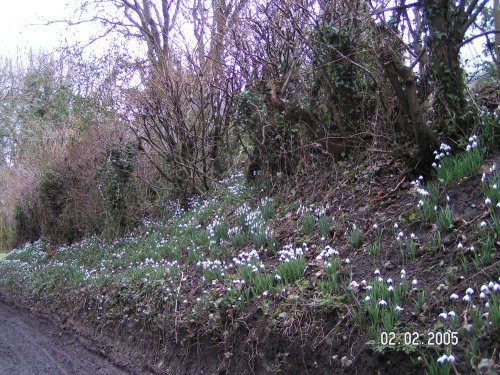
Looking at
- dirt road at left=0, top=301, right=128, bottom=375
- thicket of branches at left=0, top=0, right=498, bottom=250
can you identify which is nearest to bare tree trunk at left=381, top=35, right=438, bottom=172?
thicket of branches at left=0, top=0, right=498, bottom=250

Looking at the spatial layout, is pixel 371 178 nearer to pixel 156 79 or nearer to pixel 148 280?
pixel 148 280

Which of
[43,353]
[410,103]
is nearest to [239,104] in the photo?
[410,103]

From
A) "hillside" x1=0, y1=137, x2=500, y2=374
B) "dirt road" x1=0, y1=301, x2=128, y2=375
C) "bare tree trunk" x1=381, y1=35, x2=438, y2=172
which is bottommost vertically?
"dirt road" x1=0, y1=301, x2=128, y2=375

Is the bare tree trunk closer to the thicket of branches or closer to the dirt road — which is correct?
the thicket of branches

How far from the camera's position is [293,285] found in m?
4.89

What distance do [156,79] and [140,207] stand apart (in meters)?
3.52

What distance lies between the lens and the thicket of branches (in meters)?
5.63

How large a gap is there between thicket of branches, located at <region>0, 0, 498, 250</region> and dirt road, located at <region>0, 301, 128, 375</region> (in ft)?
12.5

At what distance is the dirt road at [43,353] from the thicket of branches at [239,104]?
382cm

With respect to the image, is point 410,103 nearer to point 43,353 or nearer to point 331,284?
point 331,284

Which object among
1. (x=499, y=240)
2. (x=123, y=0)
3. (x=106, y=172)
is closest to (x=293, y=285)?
(x=499, y=240)

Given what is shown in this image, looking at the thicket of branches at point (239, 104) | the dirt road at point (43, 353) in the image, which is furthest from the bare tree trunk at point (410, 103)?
the dirt road at point (43, 353)

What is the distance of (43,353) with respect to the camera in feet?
23.9

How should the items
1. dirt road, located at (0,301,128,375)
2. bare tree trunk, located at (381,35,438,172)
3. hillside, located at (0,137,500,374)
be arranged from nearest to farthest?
hillside, located at (0,137,500,374), bare tree trunk, located at (381,35,438,172), dirt road, located at (0,301,128,375)
